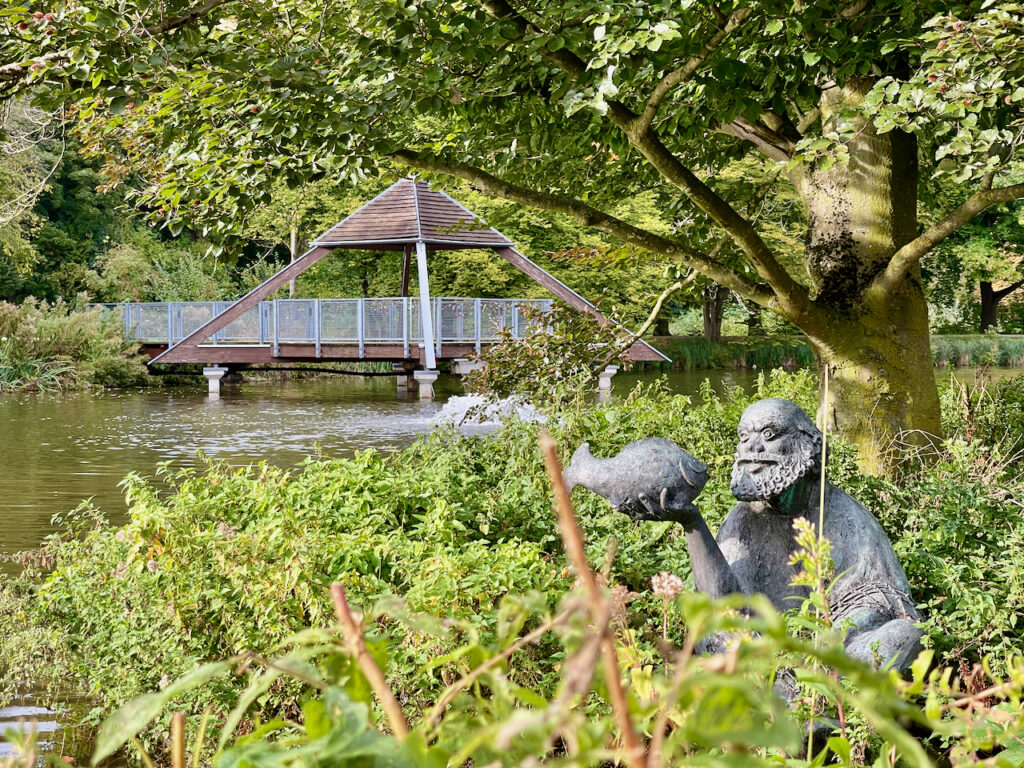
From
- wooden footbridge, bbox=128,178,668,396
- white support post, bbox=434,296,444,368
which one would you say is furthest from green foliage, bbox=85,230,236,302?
white support post, bbox=434,296,444,368

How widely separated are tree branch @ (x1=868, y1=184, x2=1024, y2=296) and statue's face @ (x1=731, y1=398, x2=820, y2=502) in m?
3.10

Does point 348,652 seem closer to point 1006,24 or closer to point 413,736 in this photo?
point 413,736

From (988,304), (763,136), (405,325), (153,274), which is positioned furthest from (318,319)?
(988,304)

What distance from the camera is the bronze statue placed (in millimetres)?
3242

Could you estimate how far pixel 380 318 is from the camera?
27.1 meters

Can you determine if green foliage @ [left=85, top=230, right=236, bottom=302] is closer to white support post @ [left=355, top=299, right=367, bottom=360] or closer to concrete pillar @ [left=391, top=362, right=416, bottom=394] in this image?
concrete pillar @ [left=391, top=362, right=416, bottom=394]

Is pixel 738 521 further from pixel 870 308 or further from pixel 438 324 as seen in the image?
pixel 438 324

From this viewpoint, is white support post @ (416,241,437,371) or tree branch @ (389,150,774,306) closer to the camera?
tree branch @ (389,150,774,306)

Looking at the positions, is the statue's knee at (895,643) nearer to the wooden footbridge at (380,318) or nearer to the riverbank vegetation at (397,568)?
the riverbank vegetation at (397,568)

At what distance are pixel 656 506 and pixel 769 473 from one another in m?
0.82

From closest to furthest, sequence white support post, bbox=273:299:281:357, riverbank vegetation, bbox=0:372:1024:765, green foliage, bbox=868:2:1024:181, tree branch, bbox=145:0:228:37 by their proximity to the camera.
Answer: riverbank vegetation, bbox=0:372:1024:765
green foliage, bbox=868:2:1024:181
tree branch, bbox=145:0:228:37
white support post, bbox=273:299:281:357

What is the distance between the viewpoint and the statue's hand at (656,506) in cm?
276

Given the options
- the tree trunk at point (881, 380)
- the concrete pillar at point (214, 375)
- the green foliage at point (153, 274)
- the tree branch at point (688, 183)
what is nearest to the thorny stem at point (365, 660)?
the tree branch at point (688, 183)

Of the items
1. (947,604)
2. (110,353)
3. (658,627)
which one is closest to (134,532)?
(658,627)
